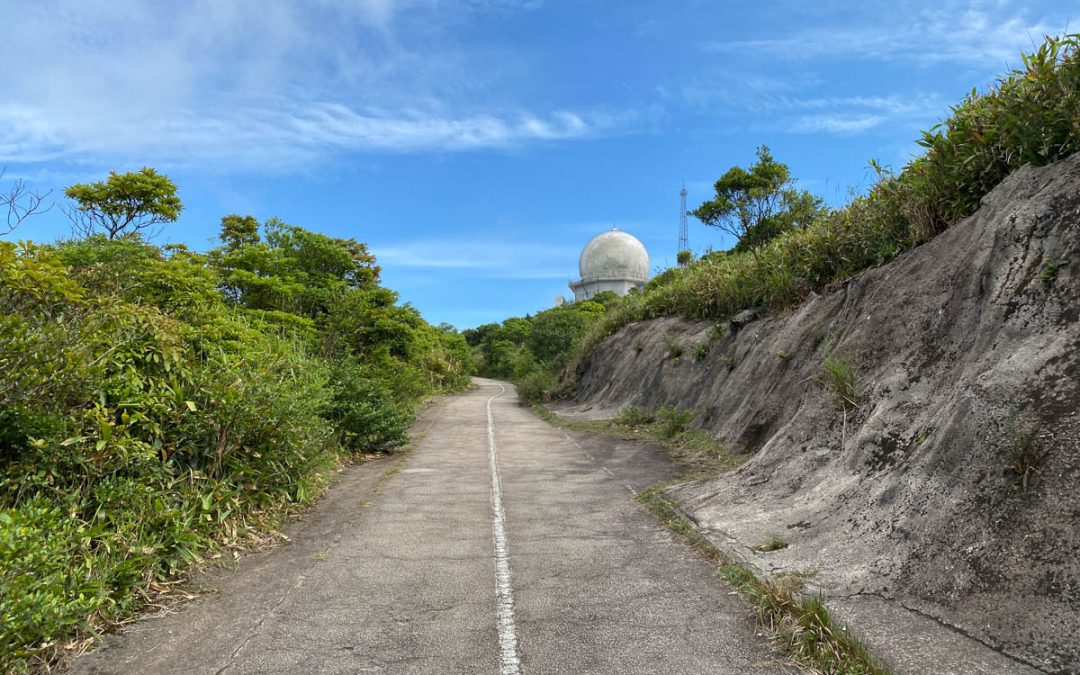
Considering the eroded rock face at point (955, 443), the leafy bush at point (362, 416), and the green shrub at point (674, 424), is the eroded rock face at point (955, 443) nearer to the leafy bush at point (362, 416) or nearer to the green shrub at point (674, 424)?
the green shrub at point (674, 424)

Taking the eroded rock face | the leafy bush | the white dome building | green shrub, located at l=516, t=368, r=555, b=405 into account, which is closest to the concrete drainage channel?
the eroded rock face

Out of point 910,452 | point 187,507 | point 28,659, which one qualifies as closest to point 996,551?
point 910,452

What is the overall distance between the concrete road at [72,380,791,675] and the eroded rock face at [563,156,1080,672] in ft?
3.45

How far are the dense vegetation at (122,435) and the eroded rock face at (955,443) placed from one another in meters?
5.09

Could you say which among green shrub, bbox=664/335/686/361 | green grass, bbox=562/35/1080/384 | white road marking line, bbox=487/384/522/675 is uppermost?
green grass, bbox=562/35/1080/384

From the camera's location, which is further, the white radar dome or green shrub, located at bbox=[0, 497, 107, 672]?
the white radar dome

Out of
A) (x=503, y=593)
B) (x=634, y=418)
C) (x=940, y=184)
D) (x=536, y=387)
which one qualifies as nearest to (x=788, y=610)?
(x=503, y=593)

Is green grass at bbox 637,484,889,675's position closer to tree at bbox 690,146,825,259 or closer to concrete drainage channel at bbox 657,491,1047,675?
concrete drainage channel at bbox 657,491,1047,675

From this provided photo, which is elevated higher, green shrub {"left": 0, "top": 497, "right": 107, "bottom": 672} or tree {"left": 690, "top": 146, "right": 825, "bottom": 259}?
tree {"left": 690, "top": 146, "right": 825, "bottom": 259}

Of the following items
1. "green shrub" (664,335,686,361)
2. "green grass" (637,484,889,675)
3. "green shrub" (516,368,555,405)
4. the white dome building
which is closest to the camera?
"green grass" (637,484,889,675)

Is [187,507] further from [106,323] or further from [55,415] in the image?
[106,323]

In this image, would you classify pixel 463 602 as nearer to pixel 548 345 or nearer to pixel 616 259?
pixel 548 345

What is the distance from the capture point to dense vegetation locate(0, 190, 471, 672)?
164 inches

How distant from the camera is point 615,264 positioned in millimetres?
73562
